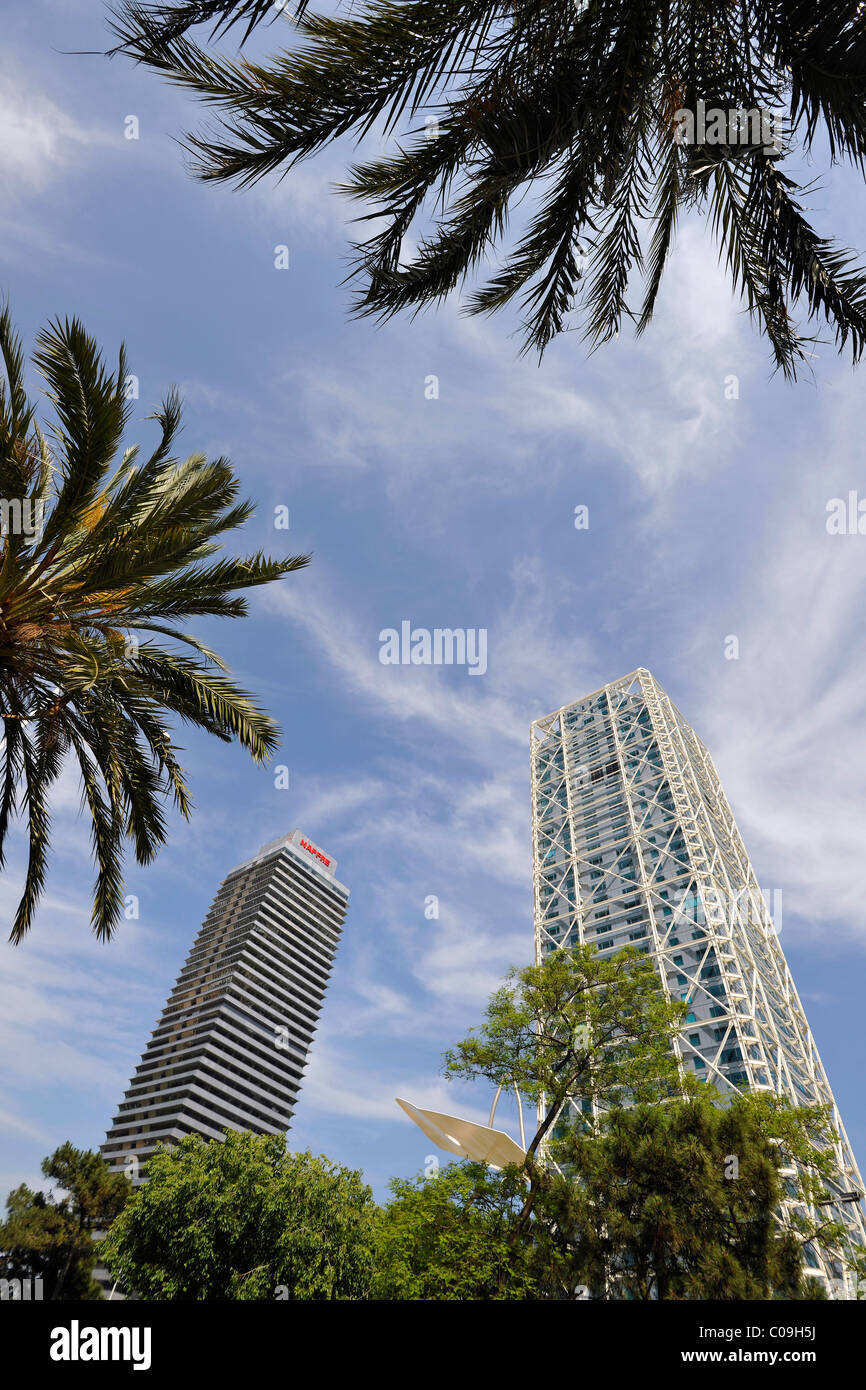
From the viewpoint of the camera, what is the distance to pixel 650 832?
2303 inches

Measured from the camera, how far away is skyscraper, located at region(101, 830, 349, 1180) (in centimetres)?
8900

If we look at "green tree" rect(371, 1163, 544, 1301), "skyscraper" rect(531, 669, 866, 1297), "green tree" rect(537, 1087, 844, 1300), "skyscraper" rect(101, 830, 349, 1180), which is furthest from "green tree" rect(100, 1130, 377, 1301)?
"skyscraper" rect(101, 830, 349, 1180)

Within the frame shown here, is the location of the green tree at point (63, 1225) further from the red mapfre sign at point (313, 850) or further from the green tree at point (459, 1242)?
the red mapfre sign at point (313, 850)

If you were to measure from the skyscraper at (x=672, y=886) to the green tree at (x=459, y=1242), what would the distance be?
2773cm

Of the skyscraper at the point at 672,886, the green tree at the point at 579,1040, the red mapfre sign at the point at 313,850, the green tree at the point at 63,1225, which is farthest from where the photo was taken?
the red mapfre sign at the point at 313,850

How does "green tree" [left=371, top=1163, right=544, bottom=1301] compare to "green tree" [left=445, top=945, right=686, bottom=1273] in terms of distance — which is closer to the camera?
"green tree" [left=371, top=1163, right=544, bottom=1301]

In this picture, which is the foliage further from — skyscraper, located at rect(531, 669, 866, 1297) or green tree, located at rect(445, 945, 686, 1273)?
skyscraper, located at rect(531, 669, 866, 1297)

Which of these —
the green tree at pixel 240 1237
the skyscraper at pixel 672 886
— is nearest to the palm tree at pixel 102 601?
the green tree at pixel 240 1237

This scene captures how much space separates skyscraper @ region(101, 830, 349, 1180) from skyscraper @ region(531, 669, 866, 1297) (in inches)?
1629

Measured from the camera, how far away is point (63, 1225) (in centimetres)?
3066

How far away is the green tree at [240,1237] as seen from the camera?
18547mm

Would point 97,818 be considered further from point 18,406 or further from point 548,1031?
point 548,1031

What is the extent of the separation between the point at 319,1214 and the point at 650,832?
44.4 meters

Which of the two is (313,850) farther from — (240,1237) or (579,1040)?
(579,1040)
